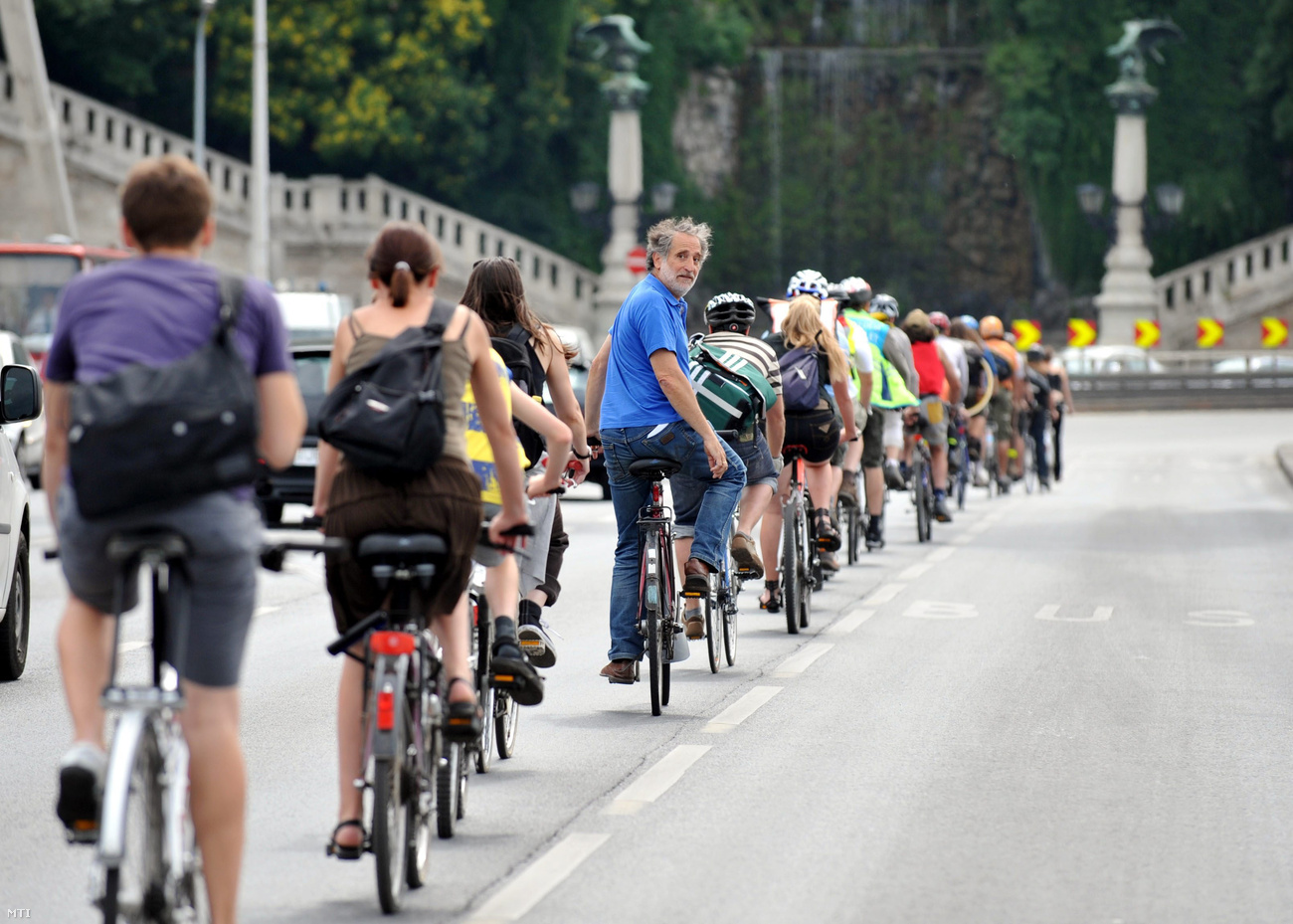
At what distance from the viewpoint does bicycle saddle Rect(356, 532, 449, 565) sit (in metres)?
5.28

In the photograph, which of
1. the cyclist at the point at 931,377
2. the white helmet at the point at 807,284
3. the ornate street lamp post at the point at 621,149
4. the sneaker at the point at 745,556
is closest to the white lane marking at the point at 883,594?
the white helmet at the point at 807,284

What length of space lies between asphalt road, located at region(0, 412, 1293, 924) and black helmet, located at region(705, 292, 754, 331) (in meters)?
1.65

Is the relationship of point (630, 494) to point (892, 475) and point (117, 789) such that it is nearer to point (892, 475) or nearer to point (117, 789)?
point (117, 789)

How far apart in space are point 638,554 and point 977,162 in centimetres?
5229

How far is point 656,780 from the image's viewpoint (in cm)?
726

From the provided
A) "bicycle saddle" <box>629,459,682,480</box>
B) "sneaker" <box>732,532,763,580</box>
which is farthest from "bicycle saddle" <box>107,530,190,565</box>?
"sneaker" <box>732,532,763,580</box>

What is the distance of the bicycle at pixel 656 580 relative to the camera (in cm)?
856

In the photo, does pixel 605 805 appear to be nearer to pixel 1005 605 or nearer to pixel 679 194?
pixel 1005 605

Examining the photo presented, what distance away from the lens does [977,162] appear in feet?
195

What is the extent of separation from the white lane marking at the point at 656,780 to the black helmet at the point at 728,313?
288 centimetres

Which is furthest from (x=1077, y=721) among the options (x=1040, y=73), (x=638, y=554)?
(x=1040, y=73)

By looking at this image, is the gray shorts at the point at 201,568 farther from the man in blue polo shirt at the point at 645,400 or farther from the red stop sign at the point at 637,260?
the red stop sign at the point at 637,260

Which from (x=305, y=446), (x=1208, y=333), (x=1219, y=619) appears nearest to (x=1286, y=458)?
(x=305, y=446)

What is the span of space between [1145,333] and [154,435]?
151 feet
